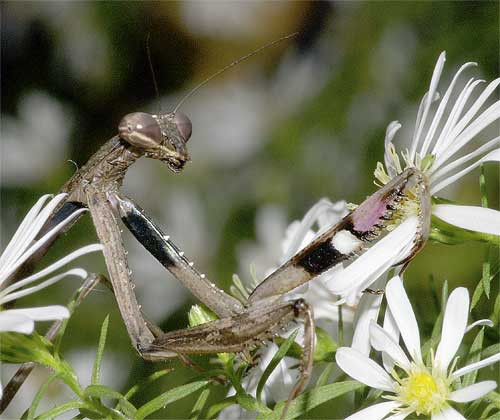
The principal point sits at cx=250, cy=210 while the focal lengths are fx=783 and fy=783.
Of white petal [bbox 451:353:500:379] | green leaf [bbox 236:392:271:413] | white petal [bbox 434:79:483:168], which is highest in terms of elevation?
white petal [bbox 434:79:483:168]

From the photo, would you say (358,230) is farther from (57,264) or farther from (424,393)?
(57,264)

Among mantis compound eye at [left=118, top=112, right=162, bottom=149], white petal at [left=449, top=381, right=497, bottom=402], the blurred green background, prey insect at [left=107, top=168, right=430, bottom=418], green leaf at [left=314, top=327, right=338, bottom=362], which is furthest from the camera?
the blurred green background

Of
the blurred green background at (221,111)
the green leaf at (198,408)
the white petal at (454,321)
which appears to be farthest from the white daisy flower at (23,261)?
the blurred green background at (221,111)

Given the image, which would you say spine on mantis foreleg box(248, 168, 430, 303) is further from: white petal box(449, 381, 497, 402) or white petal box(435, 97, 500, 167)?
white petal box(449, 381, 497, 402)

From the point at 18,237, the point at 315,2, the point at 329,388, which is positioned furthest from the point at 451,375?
the point at 315,2

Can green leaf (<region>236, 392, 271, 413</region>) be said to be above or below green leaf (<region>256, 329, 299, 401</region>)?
below

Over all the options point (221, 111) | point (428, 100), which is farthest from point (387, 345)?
point (221, 111)

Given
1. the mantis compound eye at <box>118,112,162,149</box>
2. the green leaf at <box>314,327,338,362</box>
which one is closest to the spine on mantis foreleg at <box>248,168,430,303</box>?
the green leaf at <box>314,327,338,362</box>
